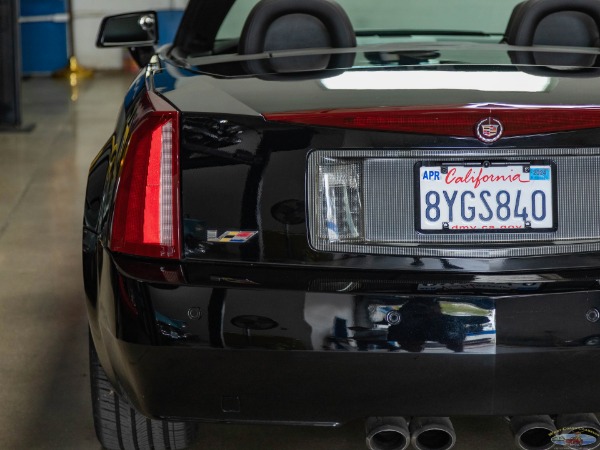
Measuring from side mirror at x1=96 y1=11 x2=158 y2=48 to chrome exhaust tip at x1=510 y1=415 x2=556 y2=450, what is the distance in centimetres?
206

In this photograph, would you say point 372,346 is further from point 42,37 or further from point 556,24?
point 42,37

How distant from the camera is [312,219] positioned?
7.30ft

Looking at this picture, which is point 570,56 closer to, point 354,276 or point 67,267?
point 354,276

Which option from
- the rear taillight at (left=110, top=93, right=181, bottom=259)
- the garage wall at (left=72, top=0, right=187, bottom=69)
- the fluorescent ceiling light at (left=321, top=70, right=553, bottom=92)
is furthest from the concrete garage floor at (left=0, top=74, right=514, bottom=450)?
the garage wall at (left=72, top=0, right=187, bottom=69)

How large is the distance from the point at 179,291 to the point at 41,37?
1248 cm

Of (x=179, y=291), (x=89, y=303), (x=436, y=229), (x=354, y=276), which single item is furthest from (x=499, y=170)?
(x=89, y=303)

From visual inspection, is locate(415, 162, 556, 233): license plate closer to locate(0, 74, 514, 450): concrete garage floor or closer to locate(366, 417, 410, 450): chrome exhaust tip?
locate(366, 417, 410, 450): chrome exhaust tip

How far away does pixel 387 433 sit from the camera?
242 centimetres

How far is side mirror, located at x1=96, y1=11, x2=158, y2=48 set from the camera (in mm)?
3863

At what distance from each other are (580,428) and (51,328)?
2.31 meters

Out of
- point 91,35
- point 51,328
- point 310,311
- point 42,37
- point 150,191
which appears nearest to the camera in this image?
point 310,311

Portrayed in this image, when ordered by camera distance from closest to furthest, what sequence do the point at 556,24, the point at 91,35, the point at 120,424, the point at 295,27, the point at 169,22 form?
the point at 120,424
the point at 295,27
the point at 556,24
the point at 169,22
the point at 91,35

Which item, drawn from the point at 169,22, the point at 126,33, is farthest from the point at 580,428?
the point at 169,22

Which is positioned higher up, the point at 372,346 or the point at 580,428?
the point at 372,346
